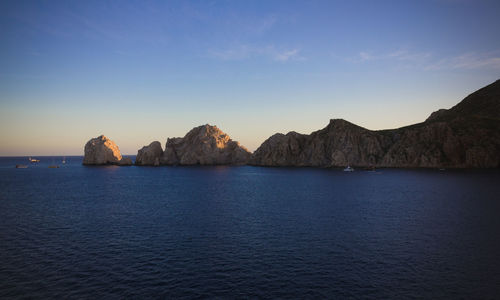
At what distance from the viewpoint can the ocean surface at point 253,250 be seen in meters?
29.3

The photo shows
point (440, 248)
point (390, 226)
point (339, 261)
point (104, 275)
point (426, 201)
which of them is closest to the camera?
point (104, 275)

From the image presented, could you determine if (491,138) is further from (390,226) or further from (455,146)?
(390,226)

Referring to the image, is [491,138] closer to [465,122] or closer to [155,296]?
[465,122]

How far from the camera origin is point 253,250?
40.4 meters

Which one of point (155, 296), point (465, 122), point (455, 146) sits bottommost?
point (155, 296)

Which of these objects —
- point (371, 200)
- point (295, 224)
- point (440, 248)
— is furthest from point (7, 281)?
point (371, 200)

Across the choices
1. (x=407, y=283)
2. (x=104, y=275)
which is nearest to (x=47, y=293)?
(x=104, y=275)

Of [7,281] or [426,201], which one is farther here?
[426,201]

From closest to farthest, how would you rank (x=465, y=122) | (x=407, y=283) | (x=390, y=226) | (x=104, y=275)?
(x=407, y=283) < (x=104, y=275) < (x=390, y=226) < (x=465, y=122)

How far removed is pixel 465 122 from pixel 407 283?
218 m

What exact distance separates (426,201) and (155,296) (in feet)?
246

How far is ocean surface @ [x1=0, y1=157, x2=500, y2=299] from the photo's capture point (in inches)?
1155

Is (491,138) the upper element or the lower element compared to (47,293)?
upper

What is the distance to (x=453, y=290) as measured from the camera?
2839 centimetres
